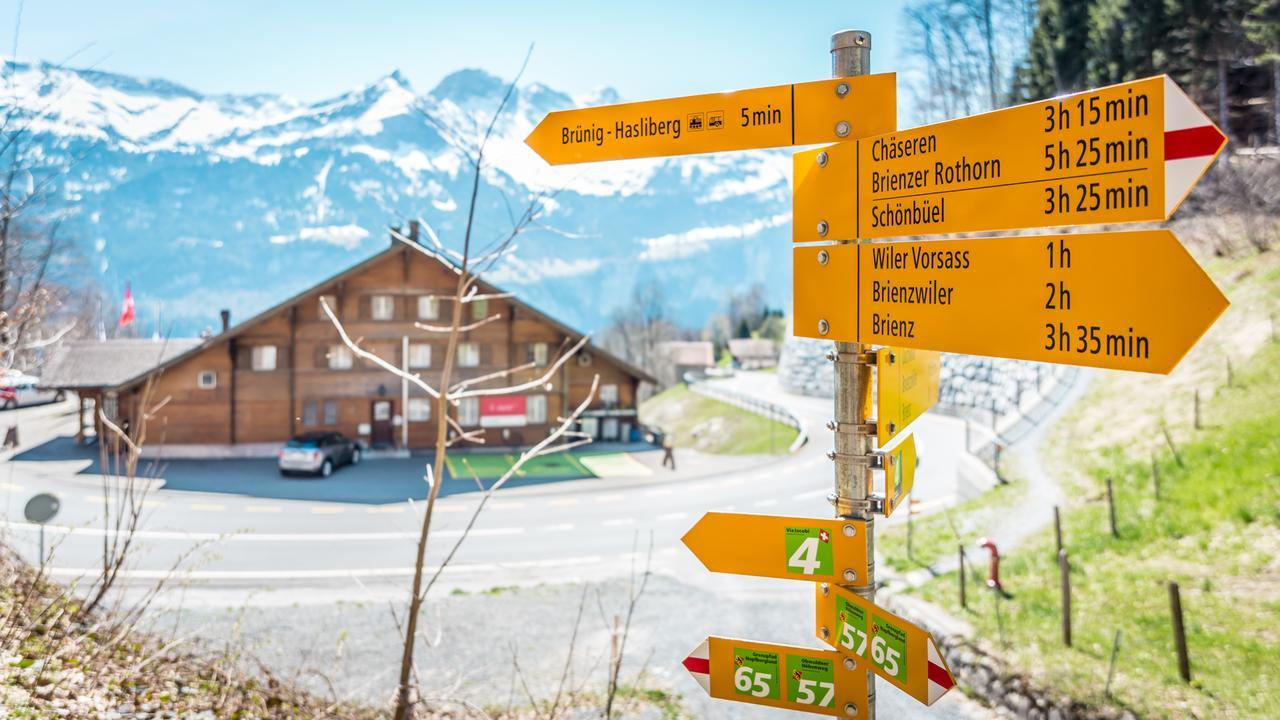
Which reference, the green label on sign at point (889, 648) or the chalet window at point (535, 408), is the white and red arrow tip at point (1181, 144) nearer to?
the green label on sign at point (889, 648)

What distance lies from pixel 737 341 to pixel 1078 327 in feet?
339

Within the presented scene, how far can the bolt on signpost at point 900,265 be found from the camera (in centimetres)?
209

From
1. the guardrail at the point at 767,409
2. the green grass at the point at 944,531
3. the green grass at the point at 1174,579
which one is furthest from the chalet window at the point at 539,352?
the green grass at the point at 1174,579

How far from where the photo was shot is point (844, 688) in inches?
119

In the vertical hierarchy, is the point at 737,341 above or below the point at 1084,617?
above

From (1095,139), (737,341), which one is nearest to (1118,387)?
(1095,139)

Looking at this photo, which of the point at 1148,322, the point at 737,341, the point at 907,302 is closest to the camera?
the point at 1148,322

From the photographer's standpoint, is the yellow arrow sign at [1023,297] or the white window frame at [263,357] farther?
the white window frame at [263,357]

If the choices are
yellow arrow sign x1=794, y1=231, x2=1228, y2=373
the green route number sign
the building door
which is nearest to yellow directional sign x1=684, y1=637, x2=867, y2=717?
the green route number sign

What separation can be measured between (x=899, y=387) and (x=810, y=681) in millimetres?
1240

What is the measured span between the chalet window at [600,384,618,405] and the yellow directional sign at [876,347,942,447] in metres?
32.8

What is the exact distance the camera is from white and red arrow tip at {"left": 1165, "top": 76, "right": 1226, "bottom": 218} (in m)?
2.00

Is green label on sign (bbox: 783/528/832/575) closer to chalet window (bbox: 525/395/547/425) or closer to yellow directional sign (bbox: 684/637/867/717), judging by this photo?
yellow directional sign (bbox: 684/637/867/717)

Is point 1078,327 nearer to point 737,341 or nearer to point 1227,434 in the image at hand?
point 1227,434
